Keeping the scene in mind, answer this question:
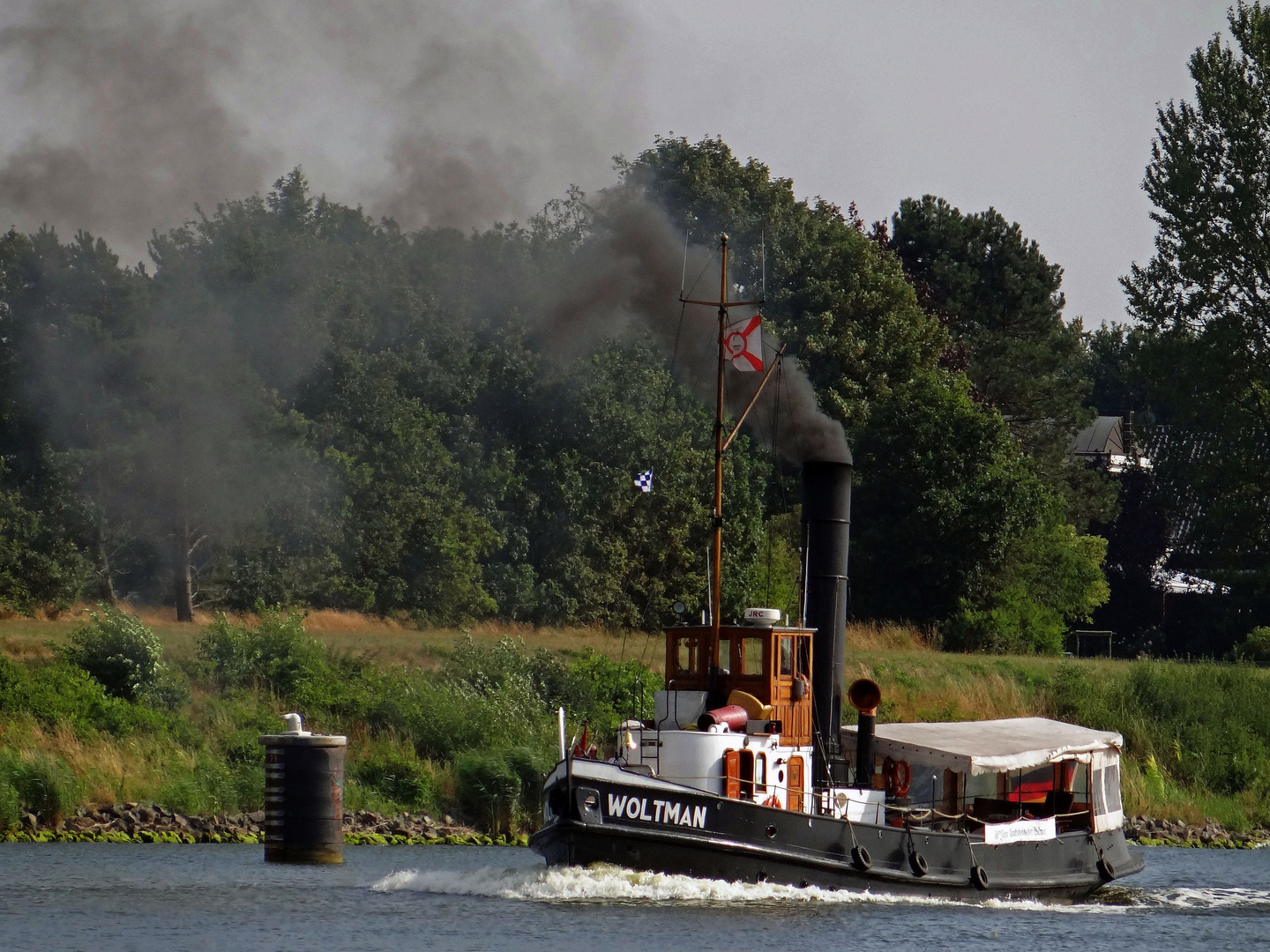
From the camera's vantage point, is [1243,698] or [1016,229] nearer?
[1243,698]

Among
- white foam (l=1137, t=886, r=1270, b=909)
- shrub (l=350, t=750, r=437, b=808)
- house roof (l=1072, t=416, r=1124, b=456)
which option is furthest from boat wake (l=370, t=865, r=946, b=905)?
house roof (l=1072, t=416, r=1124, b=456)

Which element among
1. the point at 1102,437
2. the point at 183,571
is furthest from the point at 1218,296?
the point at 1102,437

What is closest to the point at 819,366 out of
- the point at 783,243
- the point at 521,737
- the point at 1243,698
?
the point at 783,243

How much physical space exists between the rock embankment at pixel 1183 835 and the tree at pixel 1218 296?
20167 millimetres

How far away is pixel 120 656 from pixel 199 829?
704cm

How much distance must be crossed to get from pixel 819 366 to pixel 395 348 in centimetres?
1787

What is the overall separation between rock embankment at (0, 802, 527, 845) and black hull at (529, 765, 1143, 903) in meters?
A: 11.0

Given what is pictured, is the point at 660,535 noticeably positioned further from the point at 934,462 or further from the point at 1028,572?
the point at 1028,572

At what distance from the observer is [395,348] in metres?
69.5

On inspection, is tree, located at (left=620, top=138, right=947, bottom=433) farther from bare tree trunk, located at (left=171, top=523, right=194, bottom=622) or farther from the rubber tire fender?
the rubber tire fender

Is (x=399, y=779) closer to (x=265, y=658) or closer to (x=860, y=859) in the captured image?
(x=265, y=658)

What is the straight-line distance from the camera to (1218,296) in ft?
219

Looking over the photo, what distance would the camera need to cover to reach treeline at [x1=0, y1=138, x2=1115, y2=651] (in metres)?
58.7

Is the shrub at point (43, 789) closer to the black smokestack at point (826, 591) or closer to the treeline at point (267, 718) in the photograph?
the treeline at point (267, 718)
